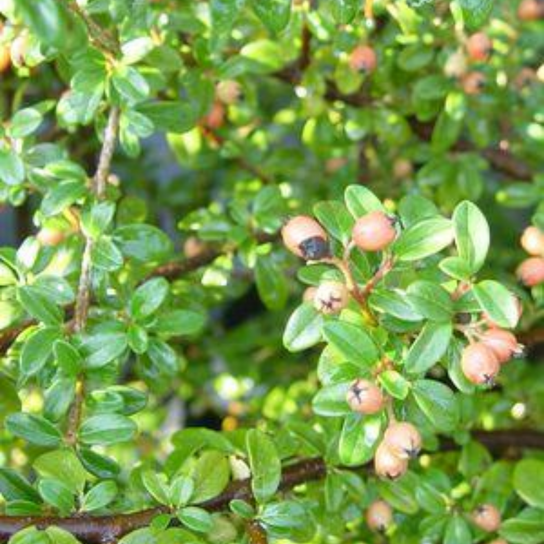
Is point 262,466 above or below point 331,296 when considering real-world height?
below

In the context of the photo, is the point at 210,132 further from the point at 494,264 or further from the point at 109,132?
the point at 494,264

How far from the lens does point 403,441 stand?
2.89ft

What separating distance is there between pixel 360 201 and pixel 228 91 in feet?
1.36

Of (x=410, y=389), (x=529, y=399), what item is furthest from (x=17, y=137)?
(x=529, y=399)

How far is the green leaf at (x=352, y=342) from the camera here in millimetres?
884

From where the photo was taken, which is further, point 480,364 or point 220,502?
point 220,502

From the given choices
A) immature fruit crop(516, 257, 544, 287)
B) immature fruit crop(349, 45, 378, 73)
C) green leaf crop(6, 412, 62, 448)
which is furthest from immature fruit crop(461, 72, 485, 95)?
green leaf crop(6, 412, 62, 448)

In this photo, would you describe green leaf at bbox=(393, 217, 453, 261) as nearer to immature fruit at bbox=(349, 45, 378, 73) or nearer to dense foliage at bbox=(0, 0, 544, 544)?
dense foliage at bbox=(0, 0, 544, 544)

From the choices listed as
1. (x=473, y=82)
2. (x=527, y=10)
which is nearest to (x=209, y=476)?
(x=473, y=82)

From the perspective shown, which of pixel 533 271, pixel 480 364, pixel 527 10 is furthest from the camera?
pixel 527 10

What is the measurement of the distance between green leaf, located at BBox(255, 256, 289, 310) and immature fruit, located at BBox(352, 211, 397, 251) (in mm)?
418

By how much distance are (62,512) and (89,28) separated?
1.49ft

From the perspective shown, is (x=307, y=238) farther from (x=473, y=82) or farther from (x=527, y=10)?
(x=527, y=10)

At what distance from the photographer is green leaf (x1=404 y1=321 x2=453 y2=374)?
0.89 metres
